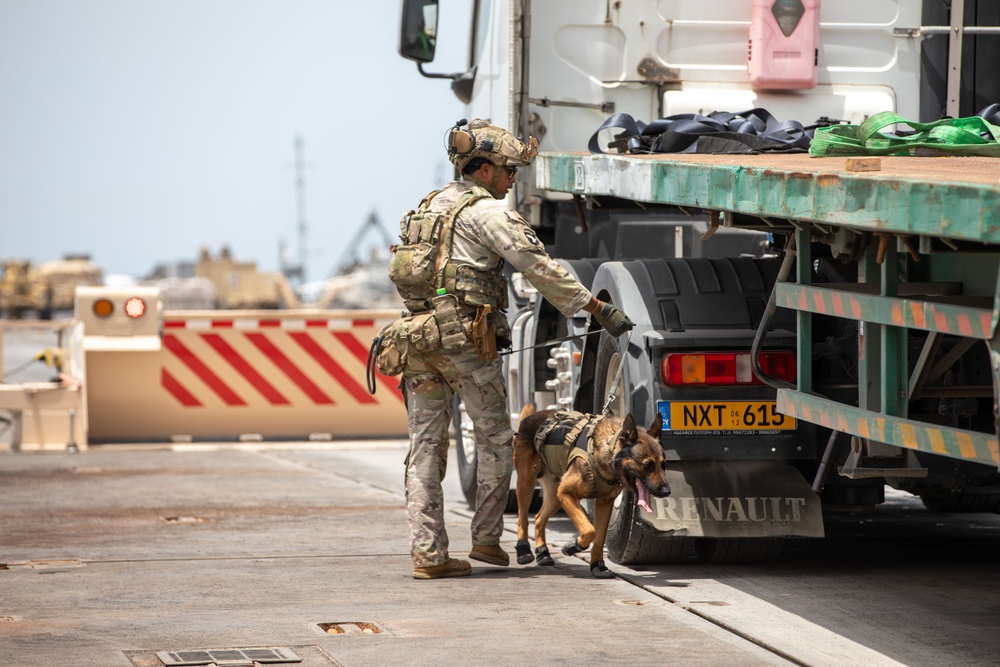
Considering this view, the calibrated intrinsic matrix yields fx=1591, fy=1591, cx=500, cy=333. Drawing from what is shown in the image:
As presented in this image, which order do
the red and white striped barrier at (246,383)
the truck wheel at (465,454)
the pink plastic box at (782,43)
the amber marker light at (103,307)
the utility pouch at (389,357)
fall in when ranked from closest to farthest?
the utility pouch at (389,357)
the pink plastic box at (782,43)
the truck wheel at (465,454)
the amber marker light at (103,307)
the red and white striped barrier at (246,383)

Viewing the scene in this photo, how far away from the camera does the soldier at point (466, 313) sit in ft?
21.2

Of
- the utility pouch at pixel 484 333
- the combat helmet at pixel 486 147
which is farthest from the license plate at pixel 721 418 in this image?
the combat helmet at pixel 486 147

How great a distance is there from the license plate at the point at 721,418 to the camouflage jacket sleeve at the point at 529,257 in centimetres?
59

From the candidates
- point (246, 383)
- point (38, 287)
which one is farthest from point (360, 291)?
point (246, 383)

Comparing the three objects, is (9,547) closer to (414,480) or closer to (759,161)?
(414,480)

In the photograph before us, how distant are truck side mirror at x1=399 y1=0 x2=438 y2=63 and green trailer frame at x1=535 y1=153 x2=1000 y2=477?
3.00m

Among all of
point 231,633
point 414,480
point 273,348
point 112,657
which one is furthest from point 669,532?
point 273,348

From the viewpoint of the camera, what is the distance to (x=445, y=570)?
6508 millimetres

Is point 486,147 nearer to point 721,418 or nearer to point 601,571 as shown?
point 721,418

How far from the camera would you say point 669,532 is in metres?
6.18

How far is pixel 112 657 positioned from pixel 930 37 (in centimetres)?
542

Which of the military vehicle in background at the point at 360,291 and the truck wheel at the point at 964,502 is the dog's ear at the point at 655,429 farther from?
the military vehicle in background at the point at 360,291

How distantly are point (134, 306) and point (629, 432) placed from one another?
7.27 m

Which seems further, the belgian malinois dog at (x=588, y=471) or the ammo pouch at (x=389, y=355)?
the ammo pouch at (x=389, y=355)
